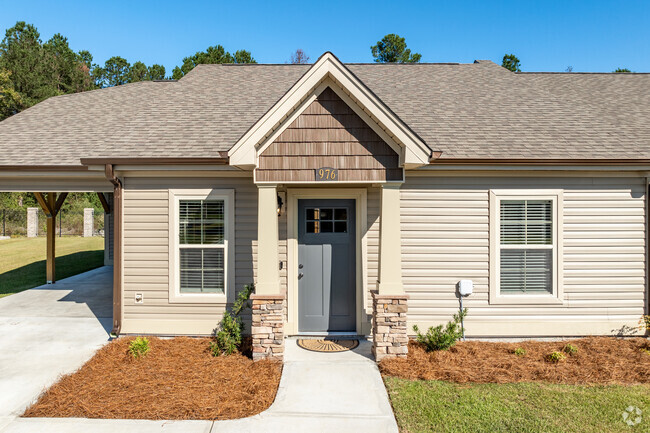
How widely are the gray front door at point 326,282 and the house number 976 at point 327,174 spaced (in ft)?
4.24

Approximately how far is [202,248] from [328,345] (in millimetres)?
2686

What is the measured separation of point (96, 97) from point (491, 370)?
36.7 ft

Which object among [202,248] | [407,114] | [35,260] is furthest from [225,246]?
[35,260]

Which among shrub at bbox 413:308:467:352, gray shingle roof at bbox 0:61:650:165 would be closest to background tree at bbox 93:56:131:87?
gray shingle roof at bbox 0:61:650:165

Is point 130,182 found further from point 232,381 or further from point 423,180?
point 423,180

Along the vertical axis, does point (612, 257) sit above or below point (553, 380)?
above

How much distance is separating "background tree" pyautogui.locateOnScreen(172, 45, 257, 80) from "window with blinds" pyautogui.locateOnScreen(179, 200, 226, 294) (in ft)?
78.6

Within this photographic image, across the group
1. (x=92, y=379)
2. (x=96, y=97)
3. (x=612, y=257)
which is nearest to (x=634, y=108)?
(x=612, y=257)

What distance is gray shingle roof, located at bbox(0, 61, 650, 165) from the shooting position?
20.5 feet

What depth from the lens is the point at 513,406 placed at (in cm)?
397

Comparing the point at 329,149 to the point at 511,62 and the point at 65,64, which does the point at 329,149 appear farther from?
the point at 65,64

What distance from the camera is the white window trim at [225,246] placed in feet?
19.7

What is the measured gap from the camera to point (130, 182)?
6102 millimetres

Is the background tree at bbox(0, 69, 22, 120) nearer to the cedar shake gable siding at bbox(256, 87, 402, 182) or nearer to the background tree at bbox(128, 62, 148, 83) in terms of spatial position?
the background tree at bbox(128, 62, 148, 83)
